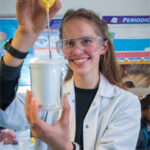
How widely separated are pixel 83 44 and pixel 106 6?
129cm

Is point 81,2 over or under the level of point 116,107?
over

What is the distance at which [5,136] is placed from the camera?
2.13 meters

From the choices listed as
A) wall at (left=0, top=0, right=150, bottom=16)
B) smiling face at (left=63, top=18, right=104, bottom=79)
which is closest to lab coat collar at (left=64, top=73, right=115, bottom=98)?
smiling face at (left=63, top=18, right=104, bottom=79)

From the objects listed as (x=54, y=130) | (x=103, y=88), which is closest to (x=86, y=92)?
(x=103, y=88)

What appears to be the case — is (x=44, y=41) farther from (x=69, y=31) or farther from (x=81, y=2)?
(x=69, y=31)

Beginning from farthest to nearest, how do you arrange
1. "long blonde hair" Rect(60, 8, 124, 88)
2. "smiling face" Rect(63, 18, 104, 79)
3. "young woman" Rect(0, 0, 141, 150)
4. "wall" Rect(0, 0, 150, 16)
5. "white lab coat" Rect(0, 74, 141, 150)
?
1. "wall" Rect(0, 0, 150, 16)
2. "long blonde hair" Rect(60, 8, 124, 88)
3. "smiling face" Rect(63, 18, 104, 79)
4. "white lab coat" Rect(0, 74, 141, 150)
5. "young woman" Rect(0, 0, 141, 150)

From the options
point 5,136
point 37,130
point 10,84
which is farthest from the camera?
point 5,136

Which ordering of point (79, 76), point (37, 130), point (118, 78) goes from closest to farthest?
point (37, 130) → point (79, 76) → point (118, 78)

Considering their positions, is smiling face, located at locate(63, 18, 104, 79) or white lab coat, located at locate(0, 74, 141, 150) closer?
white lab coat, located at locate(0, 74, 141, 150)

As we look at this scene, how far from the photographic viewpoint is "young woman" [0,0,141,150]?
0.75m

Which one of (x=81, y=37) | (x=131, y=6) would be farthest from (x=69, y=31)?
(x=131, y=6)

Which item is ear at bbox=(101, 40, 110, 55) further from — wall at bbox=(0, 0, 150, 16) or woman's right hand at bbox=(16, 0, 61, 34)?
wall at bbox=(0, 0, 150, 16)

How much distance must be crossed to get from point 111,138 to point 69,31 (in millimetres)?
720

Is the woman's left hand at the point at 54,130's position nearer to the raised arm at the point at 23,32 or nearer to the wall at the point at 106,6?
the raised arm at the point at 23,32
